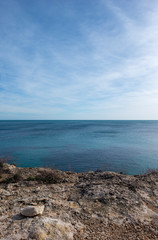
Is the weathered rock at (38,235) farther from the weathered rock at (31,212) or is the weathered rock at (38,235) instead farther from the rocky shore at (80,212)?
the weathered rock at (31,212)

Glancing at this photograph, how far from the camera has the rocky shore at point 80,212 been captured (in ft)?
15.7

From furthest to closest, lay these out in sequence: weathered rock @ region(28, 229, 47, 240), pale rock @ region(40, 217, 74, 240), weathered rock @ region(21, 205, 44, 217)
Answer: weathered rock @ region(21, 205, 44, 217)
pale rock @ region(40, 217, 74, 240)
weathered rock @ region(28, 229, 47, 240)

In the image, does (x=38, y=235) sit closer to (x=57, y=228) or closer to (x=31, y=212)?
(x=57, y=228)

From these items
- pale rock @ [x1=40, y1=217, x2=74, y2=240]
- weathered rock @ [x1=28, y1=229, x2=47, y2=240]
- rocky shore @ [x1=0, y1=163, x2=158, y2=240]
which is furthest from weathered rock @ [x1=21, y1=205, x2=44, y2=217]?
weathered rock @ [x1=28, y1=229, x2=47, y2=240]

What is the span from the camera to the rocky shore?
4789 millimetres

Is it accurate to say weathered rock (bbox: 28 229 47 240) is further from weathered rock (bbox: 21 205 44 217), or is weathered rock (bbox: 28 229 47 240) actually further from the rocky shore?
weathered rock (bbox: 21 205 44 217)

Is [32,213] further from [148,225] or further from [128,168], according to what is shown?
[128,168]

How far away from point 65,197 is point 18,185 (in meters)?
3.17

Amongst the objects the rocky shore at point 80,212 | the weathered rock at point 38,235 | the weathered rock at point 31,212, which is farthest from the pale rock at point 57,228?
the weathered rock at point 31,212

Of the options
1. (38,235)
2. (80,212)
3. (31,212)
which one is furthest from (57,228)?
(80,212)

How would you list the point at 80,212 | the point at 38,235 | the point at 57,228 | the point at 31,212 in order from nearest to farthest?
the point at 38,235 < the point at 57,228 < the point at 31,212 < the point at 80,212

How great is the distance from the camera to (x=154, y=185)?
889cm

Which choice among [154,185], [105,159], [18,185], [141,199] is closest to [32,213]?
[18,185]

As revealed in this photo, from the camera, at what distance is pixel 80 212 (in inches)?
232
